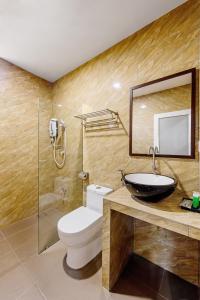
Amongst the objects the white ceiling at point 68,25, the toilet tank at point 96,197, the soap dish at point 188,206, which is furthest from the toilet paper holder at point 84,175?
the white ceiling at point 68,25

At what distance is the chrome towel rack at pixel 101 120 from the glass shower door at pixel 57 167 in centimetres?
18

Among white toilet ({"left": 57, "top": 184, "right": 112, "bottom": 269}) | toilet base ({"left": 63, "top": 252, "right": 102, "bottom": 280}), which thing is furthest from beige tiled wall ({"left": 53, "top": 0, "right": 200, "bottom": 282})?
toilet base ({"left": 63, "top": 252, "right": 102, "bottom": 280})

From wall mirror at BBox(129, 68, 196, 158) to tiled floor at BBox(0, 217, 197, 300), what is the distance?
1.18 metres

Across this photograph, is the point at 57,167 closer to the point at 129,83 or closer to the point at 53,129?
the point at 53,129

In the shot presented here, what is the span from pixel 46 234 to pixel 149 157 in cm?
168

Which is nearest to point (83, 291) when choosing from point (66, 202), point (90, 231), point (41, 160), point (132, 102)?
point (90, 231)

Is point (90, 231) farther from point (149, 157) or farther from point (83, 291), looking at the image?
point (149, 157)

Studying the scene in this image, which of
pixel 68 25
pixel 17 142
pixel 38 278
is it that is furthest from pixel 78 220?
pixel 68 25

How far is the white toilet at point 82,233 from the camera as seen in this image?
1.39m

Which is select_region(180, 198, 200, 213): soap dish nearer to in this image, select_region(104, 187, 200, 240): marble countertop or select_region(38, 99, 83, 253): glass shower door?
select_region(104, 187, 200, 240): marble countertop

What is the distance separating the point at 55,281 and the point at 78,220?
0.53 metres

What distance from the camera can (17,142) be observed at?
2336 millimetres

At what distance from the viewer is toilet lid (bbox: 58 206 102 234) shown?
142 centimetres

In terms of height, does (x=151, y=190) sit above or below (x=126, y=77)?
below
